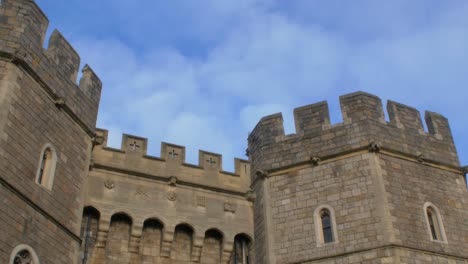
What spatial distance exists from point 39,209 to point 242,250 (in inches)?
229

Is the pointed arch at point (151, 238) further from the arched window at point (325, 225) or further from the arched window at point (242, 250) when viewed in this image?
the arched window at point (325, 225)

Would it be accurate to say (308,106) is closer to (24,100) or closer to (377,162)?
(377,162)

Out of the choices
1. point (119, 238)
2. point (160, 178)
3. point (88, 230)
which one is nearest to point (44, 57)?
point (88, 230)

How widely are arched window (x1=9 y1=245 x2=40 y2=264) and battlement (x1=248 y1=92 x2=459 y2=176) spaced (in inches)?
249

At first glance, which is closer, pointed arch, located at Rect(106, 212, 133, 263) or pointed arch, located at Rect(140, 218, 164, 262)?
pointed arch, located at Rect(106, 212, 133, 263)

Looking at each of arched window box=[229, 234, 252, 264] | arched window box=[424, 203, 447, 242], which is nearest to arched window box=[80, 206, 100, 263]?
arched window box=[229, 234, 252, 264]

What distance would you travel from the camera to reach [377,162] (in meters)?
14.1

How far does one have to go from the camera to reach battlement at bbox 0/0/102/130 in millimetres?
12336

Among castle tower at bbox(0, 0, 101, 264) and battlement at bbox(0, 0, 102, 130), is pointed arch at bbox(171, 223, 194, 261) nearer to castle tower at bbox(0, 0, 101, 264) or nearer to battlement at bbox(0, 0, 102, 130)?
castle tower at bbox(0, 0, 101, 264)

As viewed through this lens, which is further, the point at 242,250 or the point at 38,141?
the point at 242,250

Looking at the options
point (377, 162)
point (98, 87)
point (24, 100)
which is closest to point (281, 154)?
point (377, 162)

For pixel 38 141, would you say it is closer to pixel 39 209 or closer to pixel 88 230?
pixel 39 209

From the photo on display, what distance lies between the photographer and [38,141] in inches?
477

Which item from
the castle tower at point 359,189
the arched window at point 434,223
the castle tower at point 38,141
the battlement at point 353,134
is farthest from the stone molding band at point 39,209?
the arched window at point 434,223
